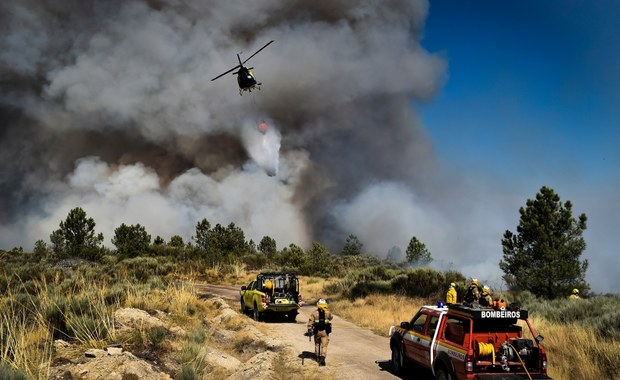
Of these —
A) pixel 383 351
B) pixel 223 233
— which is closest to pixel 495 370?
pixel 383 351

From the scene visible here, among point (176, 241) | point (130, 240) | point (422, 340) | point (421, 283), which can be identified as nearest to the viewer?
point (422, 340)

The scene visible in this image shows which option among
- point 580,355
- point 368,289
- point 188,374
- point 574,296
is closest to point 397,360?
point 580,355

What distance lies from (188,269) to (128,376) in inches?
1550

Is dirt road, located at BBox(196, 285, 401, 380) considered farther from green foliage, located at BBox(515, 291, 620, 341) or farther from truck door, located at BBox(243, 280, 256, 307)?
green foliage, located at BBox(515, 291, 620, 341)

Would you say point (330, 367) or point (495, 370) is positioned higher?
point (495, 370)

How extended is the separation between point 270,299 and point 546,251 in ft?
51.4

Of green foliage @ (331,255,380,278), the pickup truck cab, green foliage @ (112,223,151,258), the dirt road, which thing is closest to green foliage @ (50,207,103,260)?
green foliage @ (112,223,151,258)

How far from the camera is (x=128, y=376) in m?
8.16

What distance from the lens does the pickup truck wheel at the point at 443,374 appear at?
8210 mm

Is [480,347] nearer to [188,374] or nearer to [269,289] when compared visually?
[188,374]

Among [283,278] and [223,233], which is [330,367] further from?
[223,233]

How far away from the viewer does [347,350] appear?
13.8 m

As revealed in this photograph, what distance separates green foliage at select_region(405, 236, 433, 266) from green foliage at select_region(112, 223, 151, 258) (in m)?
38.9

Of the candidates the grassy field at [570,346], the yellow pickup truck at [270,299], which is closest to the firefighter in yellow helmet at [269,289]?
the yellow pickup truck at [270,299]
